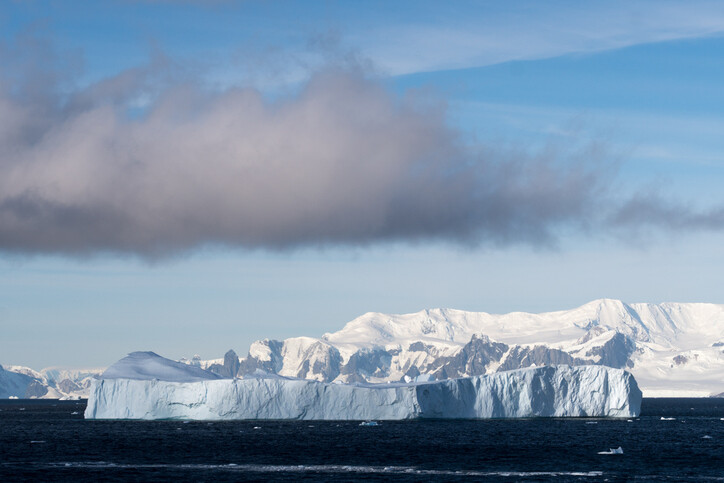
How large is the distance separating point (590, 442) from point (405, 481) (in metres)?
28.7

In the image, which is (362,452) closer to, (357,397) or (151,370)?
(357,397)

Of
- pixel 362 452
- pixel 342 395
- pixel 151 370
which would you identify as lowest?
pixel 362 452

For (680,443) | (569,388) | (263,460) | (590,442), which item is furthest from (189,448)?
(569,388)

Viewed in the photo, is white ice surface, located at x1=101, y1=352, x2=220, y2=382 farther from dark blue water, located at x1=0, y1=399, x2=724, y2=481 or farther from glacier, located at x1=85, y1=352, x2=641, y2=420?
dark blue water, located at x1=0, y1=399, x2=724, y2=481

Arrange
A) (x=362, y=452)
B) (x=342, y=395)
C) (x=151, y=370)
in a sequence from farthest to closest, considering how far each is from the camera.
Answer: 1. (x=151, y=370)
2. (x=342, y=395)
3. (x=362, y=452)

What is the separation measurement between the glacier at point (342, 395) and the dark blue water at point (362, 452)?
160 cm

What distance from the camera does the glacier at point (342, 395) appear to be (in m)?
89.7

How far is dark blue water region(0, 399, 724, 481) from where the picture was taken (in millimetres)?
53125

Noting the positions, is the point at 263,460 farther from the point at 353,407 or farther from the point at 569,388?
the point at 569,388

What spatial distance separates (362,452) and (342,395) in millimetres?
24689

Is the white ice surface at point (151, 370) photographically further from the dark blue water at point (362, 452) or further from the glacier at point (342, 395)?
the dark blue water at point (362, 452)

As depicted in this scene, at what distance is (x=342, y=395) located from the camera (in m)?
90.6

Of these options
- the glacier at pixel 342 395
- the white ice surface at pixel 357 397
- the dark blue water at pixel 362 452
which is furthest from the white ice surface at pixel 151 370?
the dark blue water at pixel 362 452

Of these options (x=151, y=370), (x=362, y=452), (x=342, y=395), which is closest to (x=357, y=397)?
(x=342, y=395)
